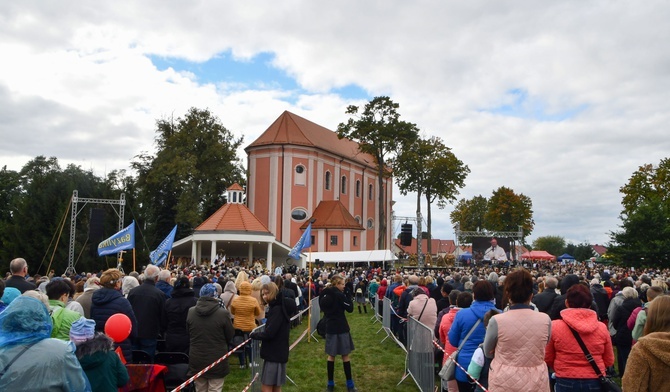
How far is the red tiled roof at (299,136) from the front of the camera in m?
53.2

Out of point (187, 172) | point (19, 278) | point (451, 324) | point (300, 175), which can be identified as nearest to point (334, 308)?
point (451, 324)

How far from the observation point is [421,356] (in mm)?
8211

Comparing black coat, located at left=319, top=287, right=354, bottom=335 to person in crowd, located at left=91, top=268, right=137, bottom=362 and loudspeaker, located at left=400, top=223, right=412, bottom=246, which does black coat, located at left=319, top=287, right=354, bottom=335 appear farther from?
loudspeaker, located at left=400, top=223, right=412, bottom=246

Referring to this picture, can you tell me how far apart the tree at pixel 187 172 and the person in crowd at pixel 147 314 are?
38.6 m

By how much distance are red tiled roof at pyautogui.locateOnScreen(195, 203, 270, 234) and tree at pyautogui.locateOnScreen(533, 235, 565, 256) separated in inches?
4249

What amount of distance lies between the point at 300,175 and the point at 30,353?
4966 cm

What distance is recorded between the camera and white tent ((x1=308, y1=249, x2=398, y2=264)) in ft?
135

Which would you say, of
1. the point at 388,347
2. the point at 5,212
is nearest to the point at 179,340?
the point at 388,347

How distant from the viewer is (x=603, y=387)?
4.67 meters

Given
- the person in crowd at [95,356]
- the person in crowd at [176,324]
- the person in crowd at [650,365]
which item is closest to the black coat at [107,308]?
the person in crowd at [176,324]

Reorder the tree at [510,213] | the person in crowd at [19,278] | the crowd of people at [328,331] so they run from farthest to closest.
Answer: the tree at [510,213]
the person in crowd at [19,278]
the crowd of people at [328,331]

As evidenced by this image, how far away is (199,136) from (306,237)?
34.1 meters

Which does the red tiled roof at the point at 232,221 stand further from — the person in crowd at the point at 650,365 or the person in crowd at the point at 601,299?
the person in crowd at the point at 650,365

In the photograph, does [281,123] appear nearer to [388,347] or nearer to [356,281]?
[356,281]
